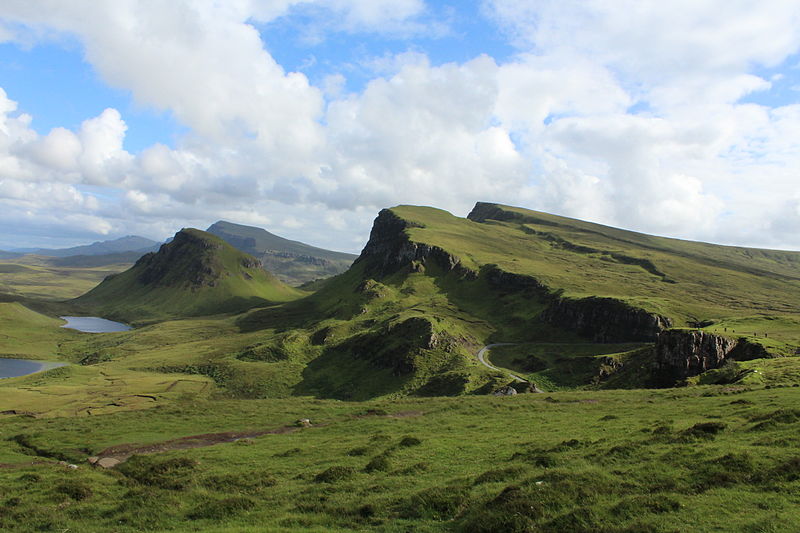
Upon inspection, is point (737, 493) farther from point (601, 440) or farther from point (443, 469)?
point (443, 469)

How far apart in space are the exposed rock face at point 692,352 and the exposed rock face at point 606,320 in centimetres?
6383

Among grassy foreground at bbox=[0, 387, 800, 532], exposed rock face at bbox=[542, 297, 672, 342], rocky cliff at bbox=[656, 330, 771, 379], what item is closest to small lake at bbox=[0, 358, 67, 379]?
grassy foreground at bbox=[0, 387, 800, 532]

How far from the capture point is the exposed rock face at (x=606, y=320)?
152 meters

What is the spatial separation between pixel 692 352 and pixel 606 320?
2984 inches

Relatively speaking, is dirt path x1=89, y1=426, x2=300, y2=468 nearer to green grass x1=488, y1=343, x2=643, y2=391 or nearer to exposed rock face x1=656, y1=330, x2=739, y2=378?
exposed rock face x1=656, y1=330, x2=739, y2=378

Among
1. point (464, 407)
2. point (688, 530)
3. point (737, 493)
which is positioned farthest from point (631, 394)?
point (688, 530)

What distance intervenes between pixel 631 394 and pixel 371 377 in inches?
3519

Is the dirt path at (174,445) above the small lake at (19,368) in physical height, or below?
above

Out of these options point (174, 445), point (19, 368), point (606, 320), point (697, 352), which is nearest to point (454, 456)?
point (174, 445)

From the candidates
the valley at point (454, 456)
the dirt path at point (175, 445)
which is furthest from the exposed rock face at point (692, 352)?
the dirt path at point (175, 445)

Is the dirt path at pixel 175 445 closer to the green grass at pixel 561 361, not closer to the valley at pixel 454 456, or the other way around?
the valley at pixel 454 456

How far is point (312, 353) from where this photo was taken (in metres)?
170

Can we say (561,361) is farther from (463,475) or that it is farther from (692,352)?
(463,475)

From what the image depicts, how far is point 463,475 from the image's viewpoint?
2802 cm
